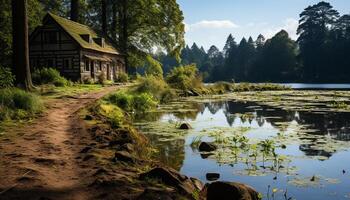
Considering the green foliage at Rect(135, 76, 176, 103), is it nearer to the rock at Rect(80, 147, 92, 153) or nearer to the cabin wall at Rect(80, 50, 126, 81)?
the cabin wall at Rect(80, 50, 126, 81)

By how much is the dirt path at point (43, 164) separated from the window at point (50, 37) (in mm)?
26925

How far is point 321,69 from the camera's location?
91250mm

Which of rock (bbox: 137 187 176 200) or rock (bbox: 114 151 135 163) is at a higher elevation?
rock (bbox: 114 151 135 163)

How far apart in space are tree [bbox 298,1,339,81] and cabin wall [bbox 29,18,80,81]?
221 feet

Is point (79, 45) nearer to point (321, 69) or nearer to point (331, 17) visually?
point (321, 69)

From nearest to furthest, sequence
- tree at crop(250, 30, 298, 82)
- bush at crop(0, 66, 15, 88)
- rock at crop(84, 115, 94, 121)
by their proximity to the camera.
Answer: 1. rock at crop(84, 115, 94, 121)
2. bush at crop(0, 66, 15, 88)
3. tree at crop(250, 30, 298, 82)

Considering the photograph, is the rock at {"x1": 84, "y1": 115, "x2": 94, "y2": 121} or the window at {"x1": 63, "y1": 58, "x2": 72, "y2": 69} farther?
the window at {"x1": 63, "y1": 58, "x2": 72, "y2": 69}

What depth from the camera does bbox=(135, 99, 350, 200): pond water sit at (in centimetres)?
929

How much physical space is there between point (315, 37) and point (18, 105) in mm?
92655

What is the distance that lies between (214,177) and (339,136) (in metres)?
8.09

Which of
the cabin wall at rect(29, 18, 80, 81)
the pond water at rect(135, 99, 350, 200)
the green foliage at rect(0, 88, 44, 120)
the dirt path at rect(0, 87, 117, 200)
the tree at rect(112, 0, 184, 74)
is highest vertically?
the tree at rect(112, 0, 184, 74)

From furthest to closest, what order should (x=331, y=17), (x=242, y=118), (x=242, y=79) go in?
1. (x=242, y=79)
2. (x=331, y=17)
3. (x=242, y=118)

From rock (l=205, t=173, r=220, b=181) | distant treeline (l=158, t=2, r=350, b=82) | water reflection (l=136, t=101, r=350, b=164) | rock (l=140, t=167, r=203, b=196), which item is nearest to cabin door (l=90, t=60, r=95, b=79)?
water reflection (l=136, t=101, r=350, b=164)

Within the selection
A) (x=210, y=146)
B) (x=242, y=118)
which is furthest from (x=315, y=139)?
(x=242, y=118)
